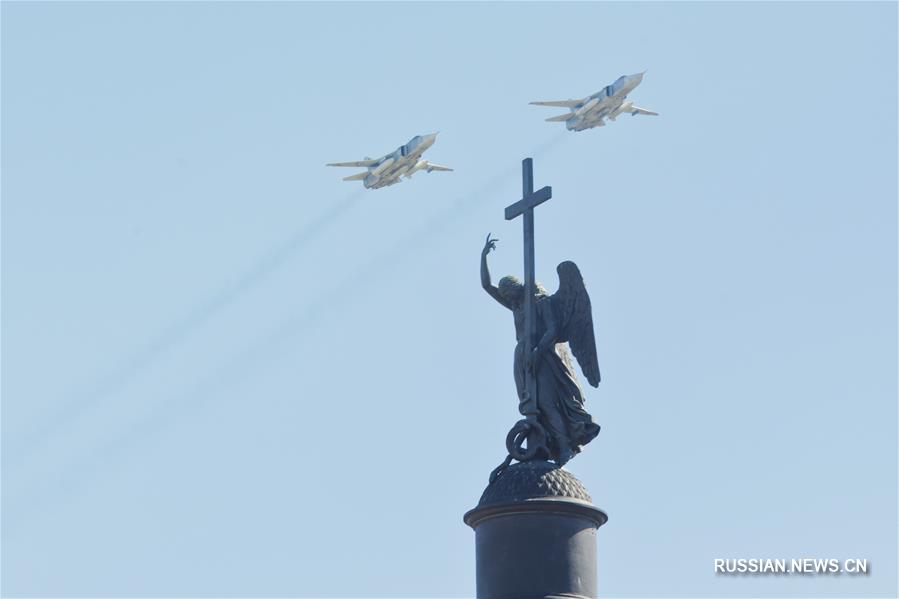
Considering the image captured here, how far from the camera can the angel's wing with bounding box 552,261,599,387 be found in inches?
663

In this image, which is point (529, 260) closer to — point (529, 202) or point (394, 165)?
point (529, 202)

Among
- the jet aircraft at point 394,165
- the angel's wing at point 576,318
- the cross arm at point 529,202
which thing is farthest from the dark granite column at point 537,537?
the jet aircraft at point 394,165

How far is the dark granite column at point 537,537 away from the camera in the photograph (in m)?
15.6

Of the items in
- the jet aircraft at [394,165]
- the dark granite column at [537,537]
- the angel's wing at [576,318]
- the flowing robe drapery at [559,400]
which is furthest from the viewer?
the jet aircraft at [394,165]

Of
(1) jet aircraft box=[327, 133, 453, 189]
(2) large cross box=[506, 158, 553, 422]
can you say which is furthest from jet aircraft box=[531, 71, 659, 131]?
(2) large cross box=[506, 158, 553, 422]

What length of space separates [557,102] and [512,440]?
236ft

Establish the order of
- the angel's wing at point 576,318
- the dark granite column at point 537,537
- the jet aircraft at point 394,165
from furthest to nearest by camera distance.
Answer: the jet aircraft at point 394,165 → the angel's wing at point 576,318 → the dark granite column at point 537,537

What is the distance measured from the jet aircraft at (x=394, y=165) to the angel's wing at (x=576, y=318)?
2254 inches

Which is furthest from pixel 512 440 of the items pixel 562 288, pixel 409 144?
pixel 409 144

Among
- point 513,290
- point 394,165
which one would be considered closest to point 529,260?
point 513,290

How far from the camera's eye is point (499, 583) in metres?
15.8

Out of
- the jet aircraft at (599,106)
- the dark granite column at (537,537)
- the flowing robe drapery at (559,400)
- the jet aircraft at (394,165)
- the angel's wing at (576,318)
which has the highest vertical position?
the jet aircraft at (599,106)

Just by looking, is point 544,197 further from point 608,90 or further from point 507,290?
point 608,90

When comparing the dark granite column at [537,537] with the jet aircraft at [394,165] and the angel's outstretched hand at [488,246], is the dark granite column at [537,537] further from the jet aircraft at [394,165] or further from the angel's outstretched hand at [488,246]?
the jet aircraft at [394,165]
